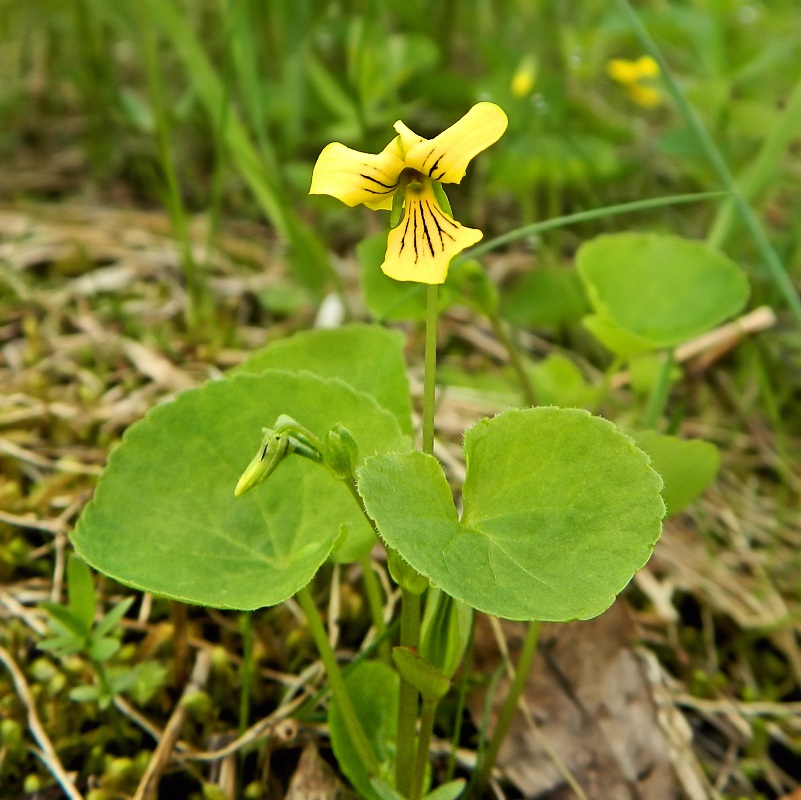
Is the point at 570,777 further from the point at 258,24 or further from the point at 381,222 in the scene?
the point at 258,24

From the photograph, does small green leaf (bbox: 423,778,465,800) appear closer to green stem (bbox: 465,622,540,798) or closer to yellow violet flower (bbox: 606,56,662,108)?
green stem (bbox: 465,622,540,798)

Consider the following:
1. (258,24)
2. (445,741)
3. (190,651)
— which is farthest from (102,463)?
(258,24)

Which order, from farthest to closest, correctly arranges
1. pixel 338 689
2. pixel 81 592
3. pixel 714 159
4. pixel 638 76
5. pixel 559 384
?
1. pixel 638 76
2. pixel 559 384
3. pixel 714 159
4. pixel 81 592
5. pixel 338 689

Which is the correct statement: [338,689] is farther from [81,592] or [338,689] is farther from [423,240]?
[423,240]

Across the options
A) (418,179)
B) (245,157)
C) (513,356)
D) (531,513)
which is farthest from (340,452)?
(245,157)

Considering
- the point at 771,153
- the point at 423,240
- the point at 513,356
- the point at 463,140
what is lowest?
the point at 513,356

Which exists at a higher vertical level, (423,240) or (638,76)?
(423,240)

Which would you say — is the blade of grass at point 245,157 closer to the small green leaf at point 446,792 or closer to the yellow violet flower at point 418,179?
the yellow violet flower at point 418,179

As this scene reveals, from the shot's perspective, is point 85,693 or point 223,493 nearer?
point 223,493
